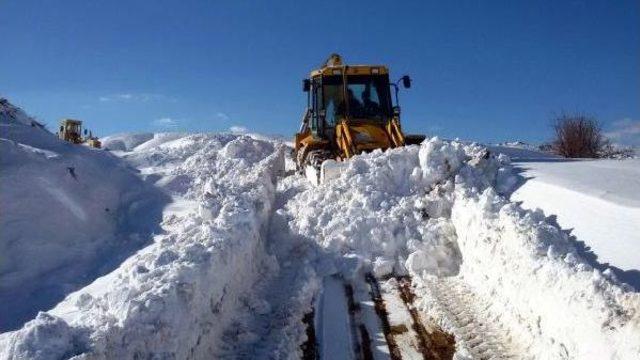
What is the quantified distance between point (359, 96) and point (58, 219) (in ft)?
20.4

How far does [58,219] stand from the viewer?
10172 mm

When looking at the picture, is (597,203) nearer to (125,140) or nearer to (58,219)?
(58,219)

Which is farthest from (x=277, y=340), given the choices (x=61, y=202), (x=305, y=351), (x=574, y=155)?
(x=574, y=155)

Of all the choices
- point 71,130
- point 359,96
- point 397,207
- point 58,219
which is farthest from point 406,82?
point 71,130

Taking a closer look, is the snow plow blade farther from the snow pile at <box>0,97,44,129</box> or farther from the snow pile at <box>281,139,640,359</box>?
the snow pile at <box>0,97,44,129</box>

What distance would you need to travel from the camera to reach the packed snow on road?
12.5 ft

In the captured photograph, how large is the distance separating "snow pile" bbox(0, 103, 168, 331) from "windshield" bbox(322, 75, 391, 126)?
13.9ft

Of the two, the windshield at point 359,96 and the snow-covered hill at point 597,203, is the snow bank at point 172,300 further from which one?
the windshield at point 359,96

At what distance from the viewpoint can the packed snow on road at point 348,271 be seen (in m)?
3.81

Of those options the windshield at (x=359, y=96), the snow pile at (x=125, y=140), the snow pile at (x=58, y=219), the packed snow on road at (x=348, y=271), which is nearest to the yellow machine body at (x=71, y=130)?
the snow pile at (x=58, y=219)

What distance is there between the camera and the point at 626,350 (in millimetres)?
3387

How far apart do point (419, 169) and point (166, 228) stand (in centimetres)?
480

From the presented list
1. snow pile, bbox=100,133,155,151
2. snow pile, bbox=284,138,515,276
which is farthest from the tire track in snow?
snow pile, bbox=100,133,155,151

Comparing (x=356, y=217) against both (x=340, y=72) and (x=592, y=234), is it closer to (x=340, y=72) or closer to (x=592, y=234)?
(x=592, y=234)
